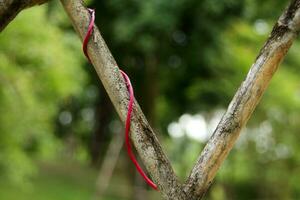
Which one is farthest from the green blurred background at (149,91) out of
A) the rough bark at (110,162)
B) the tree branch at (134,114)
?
the tree branch at (134,114)

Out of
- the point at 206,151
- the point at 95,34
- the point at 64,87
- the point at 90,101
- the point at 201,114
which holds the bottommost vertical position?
the point at 90,101

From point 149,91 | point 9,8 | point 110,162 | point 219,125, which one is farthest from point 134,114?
point 149,91

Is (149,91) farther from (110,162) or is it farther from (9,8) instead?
(9,8)

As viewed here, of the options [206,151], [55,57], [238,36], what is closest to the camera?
[206,151]

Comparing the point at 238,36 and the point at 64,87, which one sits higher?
the point at 64,87

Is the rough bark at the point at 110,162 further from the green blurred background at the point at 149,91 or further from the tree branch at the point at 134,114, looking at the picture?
the tree branch at the point at 134,114

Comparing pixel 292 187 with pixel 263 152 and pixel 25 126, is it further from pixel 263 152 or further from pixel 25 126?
pixel 25 126

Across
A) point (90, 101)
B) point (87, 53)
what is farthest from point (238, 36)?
point (87, 53)
